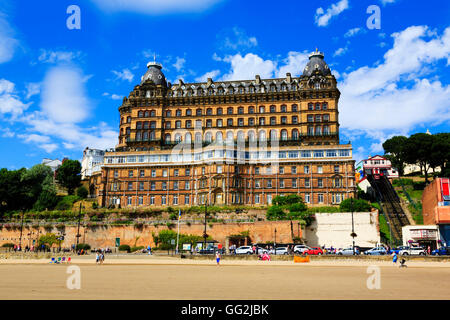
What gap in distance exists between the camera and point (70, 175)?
11181cm

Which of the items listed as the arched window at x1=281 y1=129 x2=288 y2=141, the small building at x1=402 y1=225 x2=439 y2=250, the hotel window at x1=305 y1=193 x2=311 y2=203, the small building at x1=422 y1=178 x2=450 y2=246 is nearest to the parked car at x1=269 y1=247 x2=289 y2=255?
the small building at x1=402 y1=225 x2=439 y2=250

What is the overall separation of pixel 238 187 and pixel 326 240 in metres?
20.5

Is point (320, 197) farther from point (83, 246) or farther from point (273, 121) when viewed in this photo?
point (83, 246)

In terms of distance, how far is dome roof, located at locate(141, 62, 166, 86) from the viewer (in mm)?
100625

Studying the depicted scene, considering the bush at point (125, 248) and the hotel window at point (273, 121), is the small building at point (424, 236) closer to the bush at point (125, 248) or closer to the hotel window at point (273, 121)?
the hotel window at point (273, 121)

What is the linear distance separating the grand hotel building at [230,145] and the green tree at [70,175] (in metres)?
11.1

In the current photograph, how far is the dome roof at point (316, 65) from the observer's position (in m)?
94.1

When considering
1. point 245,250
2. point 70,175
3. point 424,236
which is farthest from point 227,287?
point 70,175

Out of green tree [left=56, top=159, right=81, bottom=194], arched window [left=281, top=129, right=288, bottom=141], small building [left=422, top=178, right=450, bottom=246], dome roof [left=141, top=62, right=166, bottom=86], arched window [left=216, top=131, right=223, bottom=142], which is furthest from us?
green tree [left=56, top=159, right=81, bottom=194]

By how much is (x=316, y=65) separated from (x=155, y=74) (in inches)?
1589

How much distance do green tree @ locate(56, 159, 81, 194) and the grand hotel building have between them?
1110cm

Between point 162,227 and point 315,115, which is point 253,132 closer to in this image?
point 315,115

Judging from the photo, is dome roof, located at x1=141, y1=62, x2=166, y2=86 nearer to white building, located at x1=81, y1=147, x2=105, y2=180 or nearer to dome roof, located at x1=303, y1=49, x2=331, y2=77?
dome roof, located at x1=303, y1=49, x2=331, y2=77

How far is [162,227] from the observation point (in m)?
72.7
